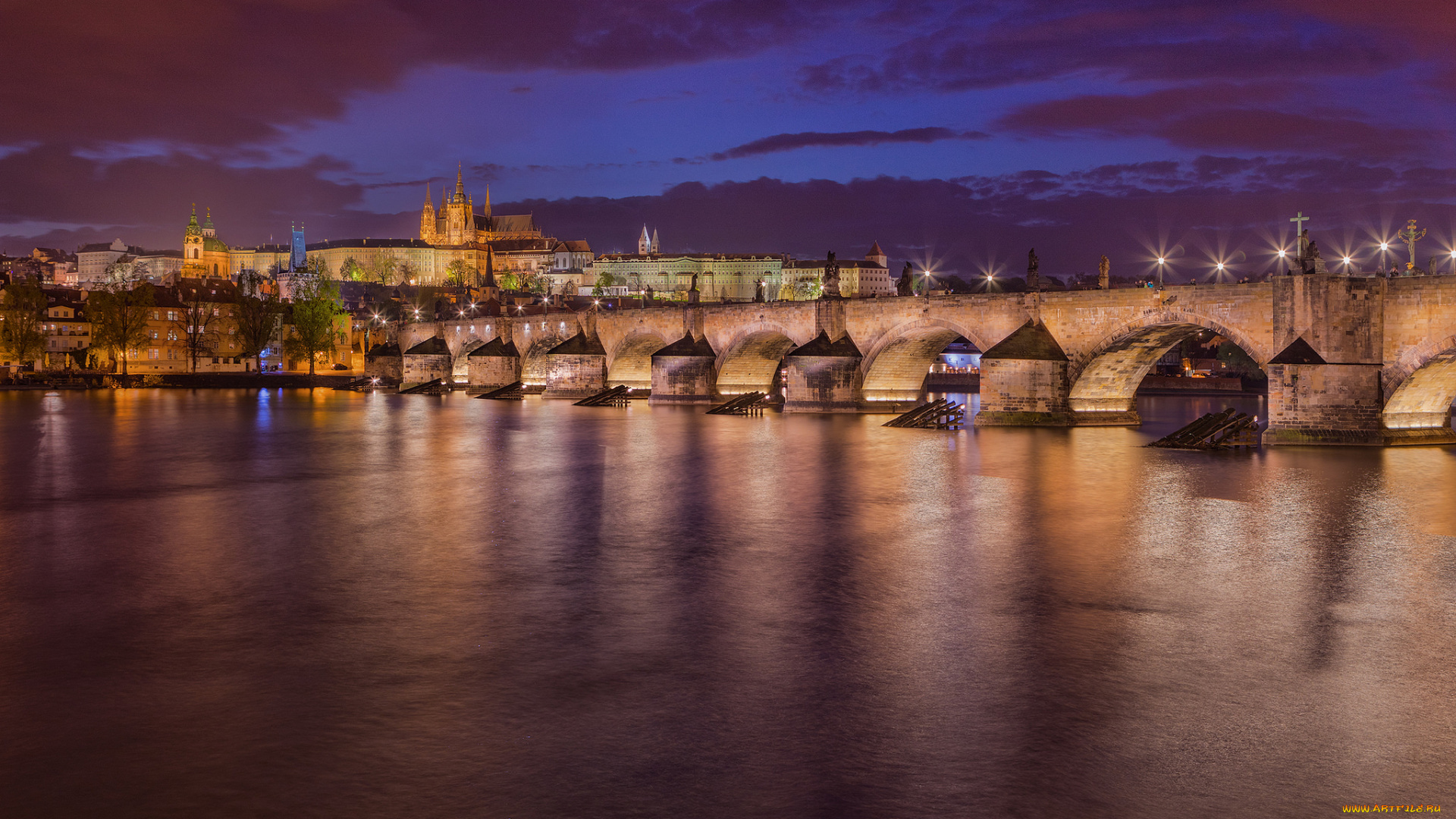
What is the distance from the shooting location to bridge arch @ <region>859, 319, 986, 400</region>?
3744 centimetres

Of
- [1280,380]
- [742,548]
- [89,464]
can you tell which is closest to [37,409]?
[89,464]

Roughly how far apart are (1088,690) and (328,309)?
79203 millimetres

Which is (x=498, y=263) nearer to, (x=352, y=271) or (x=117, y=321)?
(x=352, y=271)

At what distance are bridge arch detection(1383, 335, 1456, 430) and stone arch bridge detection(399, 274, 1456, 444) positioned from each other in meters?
0.04

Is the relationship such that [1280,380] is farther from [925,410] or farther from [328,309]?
[328,309]

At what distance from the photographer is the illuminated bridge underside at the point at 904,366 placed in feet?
127

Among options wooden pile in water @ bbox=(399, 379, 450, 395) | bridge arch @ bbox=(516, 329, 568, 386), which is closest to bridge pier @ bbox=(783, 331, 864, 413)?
bridge arch @ bbox=(516, 329, 568, 386)

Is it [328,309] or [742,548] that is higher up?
[328,309]

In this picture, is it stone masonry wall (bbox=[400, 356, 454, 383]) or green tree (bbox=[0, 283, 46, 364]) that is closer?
green tree (bbox=[0, 283, 46, 364])

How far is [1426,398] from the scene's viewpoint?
25.6 meters

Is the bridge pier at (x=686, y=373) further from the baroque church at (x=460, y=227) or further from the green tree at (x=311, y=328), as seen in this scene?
the baroque church at (x=460, y=227)

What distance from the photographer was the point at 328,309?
259ft

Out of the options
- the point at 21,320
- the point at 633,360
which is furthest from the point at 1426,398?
the point at 21,320

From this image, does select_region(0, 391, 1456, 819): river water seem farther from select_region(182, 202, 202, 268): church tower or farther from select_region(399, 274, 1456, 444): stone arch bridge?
select_region(182, 202, 202, 268): church tower
